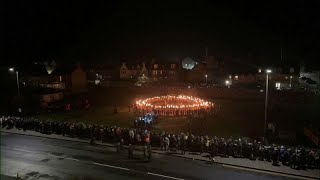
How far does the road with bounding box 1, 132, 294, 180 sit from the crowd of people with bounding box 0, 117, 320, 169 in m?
1.71

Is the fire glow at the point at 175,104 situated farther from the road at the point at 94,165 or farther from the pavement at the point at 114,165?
the road at the point at 94,165

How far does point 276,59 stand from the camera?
406 feet

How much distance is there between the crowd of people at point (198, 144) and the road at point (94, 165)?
67.3 inches

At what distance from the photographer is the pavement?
75.6 ft

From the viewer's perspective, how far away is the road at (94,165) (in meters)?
23.0

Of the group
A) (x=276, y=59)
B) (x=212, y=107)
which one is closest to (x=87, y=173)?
(x=212, y=107)

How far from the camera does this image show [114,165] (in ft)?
83.0

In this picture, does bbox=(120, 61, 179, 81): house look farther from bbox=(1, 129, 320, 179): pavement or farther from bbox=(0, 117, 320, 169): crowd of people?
bbox=(1, 129, 320, 179): pavement

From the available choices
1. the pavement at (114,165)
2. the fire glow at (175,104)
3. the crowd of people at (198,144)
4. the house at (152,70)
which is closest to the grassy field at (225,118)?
the fire glow at (175,104)

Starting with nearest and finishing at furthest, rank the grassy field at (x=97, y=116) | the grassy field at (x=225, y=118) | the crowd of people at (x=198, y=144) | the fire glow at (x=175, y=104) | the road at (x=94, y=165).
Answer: the road at (x=94, y=165) < the crowd of people at (x=198, y=144) < the grassy field at (x=225, y=118) < the grassy field at (x=97, y=116) < the fire glow at (x=175, y=104)

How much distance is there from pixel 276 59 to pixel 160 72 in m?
50.5

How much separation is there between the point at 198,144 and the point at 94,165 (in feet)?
27.6

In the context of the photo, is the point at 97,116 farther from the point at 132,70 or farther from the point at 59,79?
the point at 132,70

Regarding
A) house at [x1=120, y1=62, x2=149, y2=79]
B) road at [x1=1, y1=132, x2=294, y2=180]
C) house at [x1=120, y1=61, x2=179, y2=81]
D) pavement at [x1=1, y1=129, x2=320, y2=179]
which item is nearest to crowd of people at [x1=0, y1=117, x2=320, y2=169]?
pavement at [x1=1, y1=129, x2=320, y2=179]
